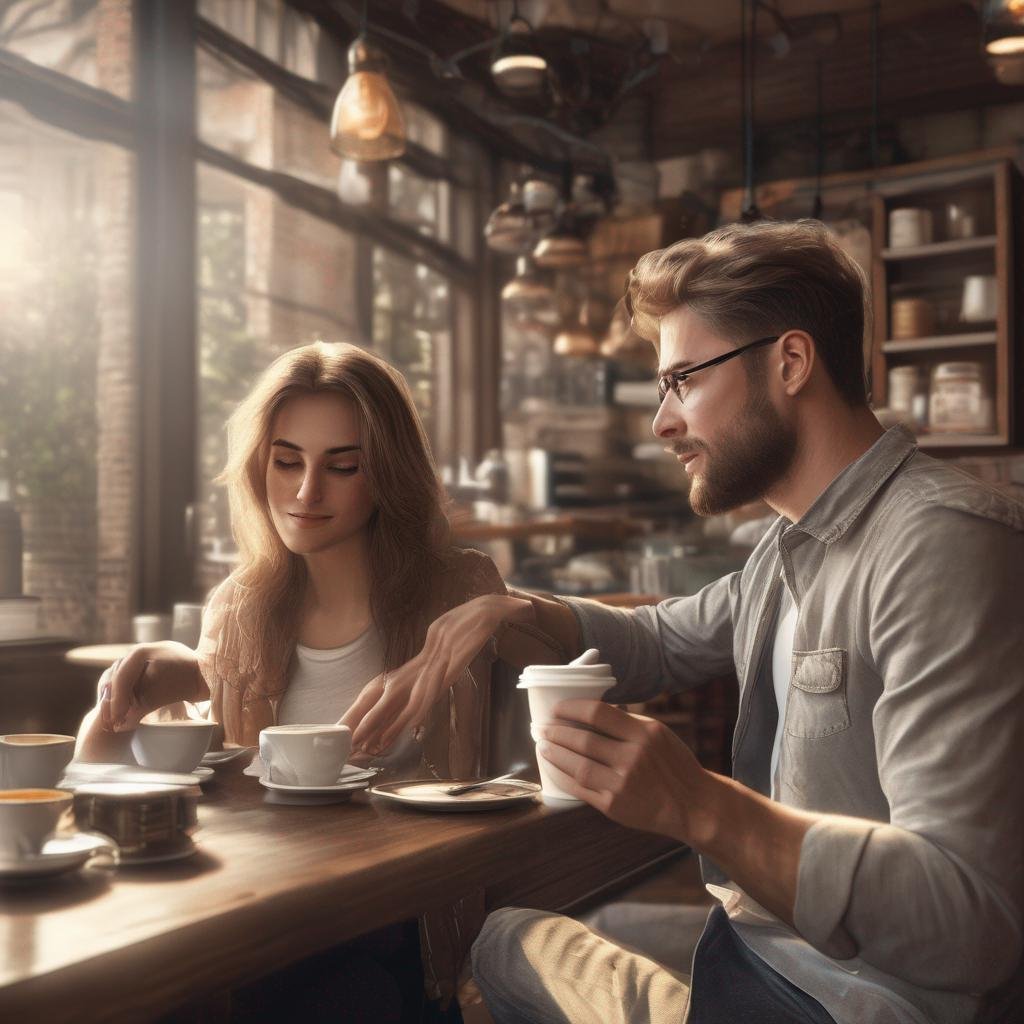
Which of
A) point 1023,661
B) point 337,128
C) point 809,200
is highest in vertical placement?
point 809,200

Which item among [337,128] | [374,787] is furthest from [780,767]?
[337,128]

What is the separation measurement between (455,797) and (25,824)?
50 cm

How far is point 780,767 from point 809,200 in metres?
6.08

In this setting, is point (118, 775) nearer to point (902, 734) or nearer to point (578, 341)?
point (902, 734)

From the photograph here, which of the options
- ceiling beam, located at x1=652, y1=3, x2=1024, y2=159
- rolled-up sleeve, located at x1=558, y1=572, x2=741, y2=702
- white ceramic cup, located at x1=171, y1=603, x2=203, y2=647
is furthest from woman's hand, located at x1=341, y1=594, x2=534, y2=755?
ceiling beam, located at x1=652, y1=3, x2=1024, y2=159

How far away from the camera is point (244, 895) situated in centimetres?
100

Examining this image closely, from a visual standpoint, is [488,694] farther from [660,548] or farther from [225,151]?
[225,151]

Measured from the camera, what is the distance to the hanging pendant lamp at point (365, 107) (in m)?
4.12

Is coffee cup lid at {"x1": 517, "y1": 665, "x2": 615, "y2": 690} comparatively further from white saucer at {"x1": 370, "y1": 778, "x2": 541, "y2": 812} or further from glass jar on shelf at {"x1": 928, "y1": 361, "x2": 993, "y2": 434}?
glass jar on shelf at {"x1": 928, "y1": 361, "x2": 993, "y2": 434}

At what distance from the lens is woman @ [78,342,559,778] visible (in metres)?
1.96

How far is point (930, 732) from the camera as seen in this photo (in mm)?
1116

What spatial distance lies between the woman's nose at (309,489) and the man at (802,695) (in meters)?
0.38

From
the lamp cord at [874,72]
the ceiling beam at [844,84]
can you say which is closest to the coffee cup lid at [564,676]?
the lamp cord at [874,72]

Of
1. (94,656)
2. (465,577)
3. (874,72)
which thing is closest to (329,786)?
(465,577)
